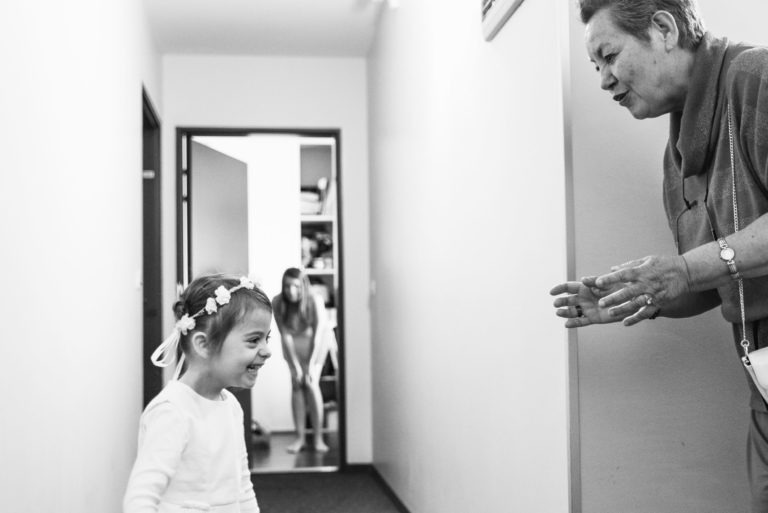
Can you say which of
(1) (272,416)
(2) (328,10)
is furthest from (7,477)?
(1) (272,416)

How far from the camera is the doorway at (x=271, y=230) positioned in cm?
545

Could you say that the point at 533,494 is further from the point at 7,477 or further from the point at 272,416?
the point at 272,416

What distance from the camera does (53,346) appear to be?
7.60ft

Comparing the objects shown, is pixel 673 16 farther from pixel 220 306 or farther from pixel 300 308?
→ pixel 300 308

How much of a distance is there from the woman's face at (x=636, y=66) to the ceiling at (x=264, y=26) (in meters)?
3.22

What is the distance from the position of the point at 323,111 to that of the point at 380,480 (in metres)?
2.27

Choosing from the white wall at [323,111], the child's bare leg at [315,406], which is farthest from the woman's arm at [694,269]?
the child's bare leg at [315,406]

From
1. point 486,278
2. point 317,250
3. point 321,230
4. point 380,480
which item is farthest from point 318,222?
point 486,278

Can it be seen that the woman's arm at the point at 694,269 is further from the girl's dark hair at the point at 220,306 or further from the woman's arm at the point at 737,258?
the girl's dark hair at the point at 220,306

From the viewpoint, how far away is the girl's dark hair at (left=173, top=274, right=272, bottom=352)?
2.02 meters

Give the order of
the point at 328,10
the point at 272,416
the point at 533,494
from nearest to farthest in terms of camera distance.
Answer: the point at 533,494
the point at 328,10
the point at 272,416

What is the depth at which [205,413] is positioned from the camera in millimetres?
1942

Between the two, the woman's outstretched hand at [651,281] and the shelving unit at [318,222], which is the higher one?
the shelving unit at [318,222]

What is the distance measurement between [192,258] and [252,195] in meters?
0.94
